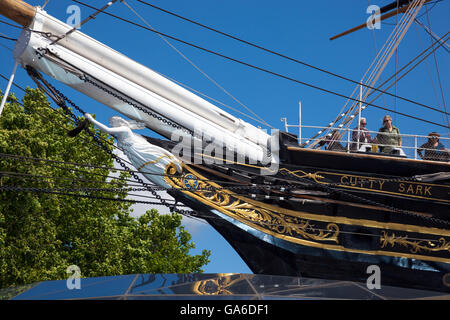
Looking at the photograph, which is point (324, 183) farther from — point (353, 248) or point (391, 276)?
point (391, 276)

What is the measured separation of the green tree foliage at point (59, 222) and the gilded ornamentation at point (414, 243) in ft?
16.4

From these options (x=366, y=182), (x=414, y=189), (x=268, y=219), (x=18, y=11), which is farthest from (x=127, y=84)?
(x=414, y=189)

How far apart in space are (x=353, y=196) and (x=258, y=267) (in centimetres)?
187

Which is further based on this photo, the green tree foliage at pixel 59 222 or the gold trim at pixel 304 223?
the green tree foliage at pixel 59 222

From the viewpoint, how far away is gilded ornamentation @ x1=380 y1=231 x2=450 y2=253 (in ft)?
28.2

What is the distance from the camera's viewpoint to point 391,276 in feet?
28.1

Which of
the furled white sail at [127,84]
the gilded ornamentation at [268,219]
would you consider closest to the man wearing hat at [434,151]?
the gilded ornamentation at [268,219]

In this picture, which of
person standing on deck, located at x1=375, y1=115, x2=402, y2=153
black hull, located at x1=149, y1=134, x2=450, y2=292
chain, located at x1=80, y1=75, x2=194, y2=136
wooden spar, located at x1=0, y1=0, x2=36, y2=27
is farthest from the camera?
person standing on deck, located at x1=375, y1=115, x2=402, y2=153

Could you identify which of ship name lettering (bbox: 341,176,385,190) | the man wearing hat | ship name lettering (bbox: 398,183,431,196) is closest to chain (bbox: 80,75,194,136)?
ship name lettering (bbox: 341,176,385,190)

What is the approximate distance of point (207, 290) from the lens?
15.6ft

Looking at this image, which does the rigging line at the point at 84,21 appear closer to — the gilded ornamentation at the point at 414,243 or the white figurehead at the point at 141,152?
the white figurehead at the point at 141,152

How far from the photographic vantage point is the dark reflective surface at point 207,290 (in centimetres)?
450

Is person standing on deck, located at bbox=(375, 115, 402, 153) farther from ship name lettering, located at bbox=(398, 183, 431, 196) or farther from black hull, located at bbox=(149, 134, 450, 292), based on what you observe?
ship name lettering, located at bbox=(398, 183, 431, 196)

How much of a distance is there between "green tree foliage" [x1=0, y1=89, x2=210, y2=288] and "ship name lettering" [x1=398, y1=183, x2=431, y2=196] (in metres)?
5.17
